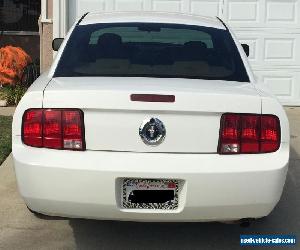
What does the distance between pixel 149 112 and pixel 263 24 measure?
22.1 feet

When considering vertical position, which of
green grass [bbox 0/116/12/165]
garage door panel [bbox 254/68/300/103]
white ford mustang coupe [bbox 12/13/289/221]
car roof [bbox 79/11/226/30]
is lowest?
green grass [bbox 0/116/12/165]

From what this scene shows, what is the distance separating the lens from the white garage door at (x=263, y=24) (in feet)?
30.6

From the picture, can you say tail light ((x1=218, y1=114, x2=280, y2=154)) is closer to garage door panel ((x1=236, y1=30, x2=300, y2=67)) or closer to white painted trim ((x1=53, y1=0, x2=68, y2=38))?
garage door panel ((x1=236, y1=30, x2=300, y2=67))

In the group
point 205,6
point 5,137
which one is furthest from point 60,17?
point 5,137

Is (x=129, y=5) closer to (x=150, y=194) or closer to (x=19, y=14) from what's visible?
(x=19, y=14)

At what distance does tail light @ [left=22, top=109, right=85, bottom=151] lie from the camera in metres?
3.20

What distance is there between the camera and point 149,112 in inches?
124

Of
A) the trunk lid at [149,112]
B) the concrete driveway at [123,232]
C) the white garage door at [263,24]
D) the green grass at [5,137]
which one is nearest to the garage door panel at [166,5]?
the white garage door at [263,24]

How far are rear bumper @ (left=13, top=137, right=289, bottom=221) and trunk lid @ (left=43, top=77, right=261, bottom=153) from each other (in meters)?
0.06

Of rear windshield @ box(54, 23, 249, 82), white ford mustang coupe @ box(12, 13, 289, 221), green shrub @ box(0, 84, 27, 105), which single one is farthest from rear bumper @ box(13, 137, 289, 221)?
green shrub @ box(0, 84, 27, 105)

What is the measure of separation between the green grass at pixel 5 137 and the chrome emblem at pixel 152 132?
2946 millimetres

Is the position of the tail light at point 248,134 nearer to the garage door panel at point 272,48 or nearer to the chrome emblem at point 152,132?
the chrome emblem at point 152,132

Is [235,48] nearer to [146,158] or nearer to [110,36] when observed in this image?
[110,36]

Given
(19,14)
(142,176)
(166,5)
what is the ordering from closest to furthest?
(142,176) < (166,5) < (19,14)
